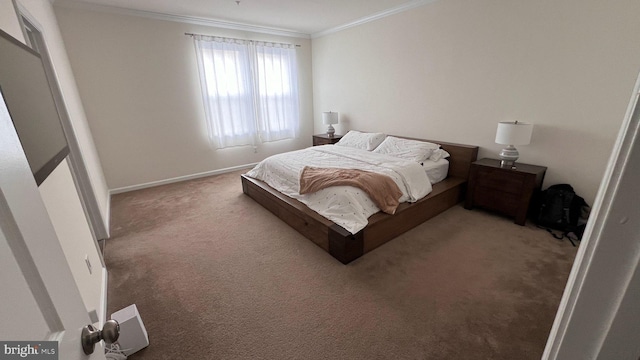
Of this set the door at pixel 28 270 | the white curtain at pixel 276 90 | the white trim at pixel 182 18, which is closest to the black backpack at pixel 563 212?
the door at pixel 28 270

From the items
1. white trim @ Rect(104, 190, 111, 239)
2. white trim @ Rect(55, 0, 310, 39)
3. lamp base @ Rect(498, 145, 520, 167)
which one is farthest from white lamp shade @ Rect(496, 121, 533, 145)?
white trim @ Rect(104, 190, 111, 239)

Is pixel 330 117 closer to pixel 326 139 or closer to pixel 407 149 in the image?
pixel 326 139

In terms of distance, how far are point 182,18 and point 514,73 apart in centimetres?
456

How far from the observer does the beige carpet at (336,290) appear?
4.99 feet

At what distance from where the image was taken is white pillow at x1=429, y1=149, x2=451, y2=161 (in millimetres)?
3377

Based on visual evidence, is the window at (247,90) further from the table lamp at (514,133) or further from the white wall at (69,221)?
the table lamp at (514,133)

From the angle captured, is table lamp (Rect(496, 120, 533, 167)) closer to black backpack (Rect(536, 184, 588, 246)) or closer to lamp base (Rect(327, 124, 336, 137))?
black backpack (Rect(536, 184, 588, 246))

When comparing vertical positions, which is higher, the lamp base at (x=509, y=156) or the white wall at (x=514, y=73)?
the white wall at (x=514, y=73)

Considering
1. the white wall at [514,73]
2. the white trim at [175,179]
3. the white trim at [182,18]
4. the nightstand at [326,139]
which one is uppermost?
the white trim at [182,18]

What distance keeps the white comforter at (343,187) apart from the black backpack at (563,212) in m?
1.15

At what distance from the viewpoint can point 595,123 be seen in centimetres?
246

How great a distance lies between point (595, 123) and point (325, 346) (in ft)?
10.4

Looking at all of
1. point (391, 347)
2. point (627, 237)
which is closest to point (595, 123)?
point (391, 347)

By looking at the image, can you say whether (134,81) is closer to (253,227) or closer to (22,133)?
(253,227)
